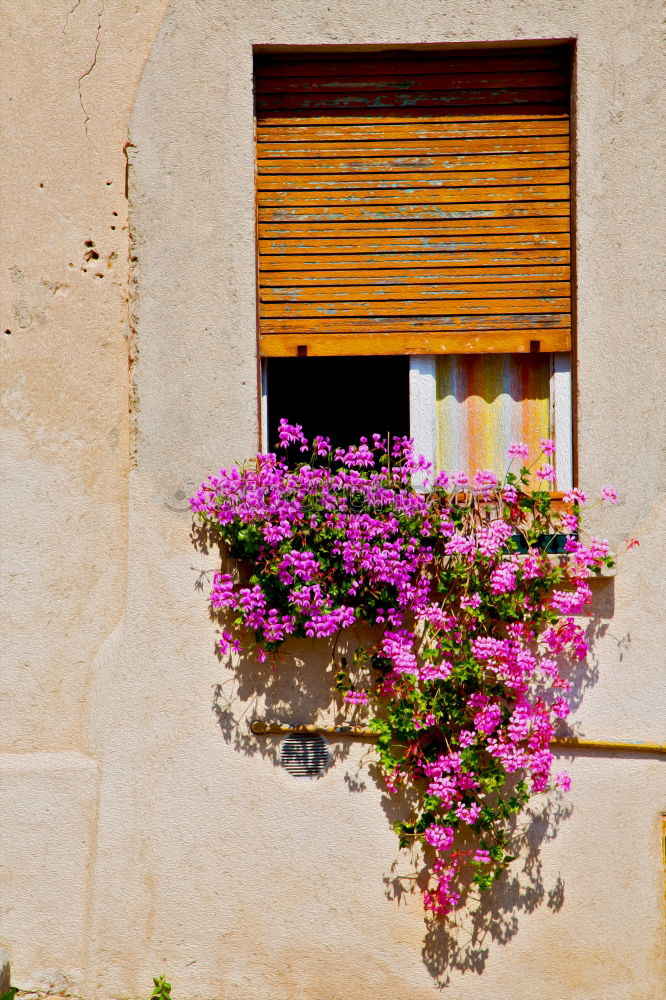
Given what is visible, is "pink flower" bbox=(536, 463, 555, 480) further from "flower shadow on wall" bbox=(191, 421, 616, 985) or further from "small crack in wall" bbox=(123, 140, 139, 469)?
"small crack in wall" bbox=(123, 140, 139, 469)

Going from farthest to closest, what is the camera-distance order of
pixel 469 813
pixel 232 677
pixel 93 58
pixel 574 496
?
pixel 93 58, pixel 232 677, pixel 574 496, pixel 469 813

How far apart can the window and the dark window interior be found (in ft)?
3.88

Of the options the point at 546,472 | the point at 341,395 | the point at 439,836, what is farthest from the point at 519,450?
the point at 341,395

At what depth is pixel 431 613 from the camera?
140 inches

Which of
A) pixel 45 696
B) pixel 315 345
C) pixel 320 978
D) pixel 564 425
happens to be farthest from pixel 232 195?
pixel 320 978

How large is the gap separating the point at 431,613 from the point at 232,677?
834 millimetres

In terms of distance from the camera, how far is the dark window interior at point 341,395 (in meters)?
5.30

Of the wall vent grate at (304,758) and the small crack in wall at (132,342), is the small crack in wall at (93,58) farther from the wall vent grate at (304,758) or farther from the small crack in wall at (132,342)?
the wall vent grate at (304,758)

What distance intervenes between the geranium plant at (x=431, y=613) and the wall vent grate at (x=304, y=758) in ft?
0.75

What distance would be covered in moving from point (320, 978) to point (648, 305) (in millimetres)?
2919

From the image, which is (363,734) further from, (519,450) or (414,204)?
(414,204)

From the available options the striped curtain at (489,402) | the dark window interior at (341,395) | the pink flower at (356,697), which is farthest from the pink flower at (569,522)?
the dark window interior at (341,395)

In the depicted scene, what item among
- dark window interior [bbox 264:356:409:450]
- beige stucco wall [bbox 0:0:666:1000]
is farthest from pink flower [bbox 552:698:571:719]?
dark window interior [bbox 264:356:409:450]

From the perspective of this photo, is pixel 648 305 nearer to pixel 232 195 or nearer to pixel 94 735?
pixel 232 195
